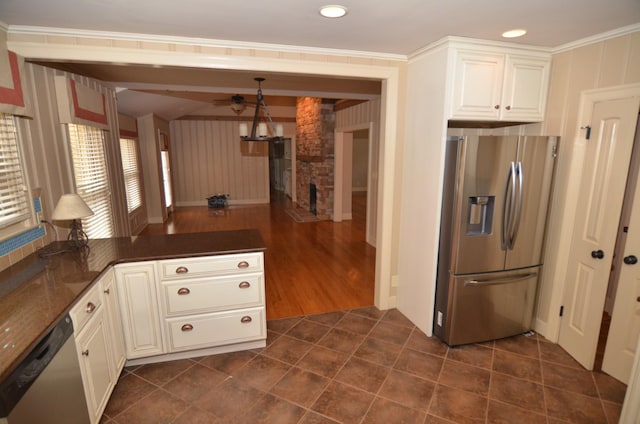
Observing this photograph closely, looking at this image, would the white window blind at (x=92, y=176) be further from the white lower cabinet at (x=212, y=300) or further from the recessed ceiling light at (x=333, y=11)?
the recessed ceiling light at (x=333, y=11)

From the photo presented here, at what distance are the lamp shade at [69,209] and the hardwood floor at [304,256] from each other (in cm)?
186

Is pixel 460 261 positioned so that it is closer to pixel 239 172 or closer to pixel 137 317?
pixel 137 317

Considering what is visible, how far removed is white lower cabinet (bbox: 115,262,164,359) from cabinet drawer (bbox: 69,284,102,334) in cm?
27

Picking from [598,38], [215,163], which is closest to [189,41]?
[598,38]

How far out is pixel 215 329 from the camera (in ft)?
8.43

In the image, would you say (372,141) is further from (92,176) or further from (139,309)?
(139,309)

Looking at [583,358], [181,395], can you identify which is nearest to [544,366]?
[583,358]

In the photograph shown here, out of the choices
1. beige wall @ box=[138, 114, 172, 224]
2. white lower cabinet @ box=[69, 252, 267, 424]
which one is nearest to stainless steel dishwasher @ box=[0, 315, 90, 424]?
white lower cabinet @ box=[69, 252, 267, 424]

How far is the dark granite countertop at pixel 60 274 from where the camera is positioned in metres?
1.39

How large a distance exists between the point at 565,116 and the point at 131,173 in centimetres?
678

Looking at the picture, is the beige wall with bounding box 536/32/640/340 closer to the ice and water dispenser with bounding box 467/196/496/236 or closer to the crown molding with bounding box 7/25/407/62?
the ice and water dispenser with bounding box 467/196/496/236

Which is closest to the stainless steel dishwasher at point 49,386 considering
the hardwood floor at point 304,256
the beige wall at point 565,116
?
the hardwood floor at point 304,256

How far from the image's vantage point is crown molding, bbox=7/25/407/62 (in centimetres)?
229

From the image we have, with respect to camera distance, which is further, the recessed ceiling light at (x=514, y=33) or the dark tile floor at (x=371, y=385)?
the recessed ceiling light at (x=514, y=33)
